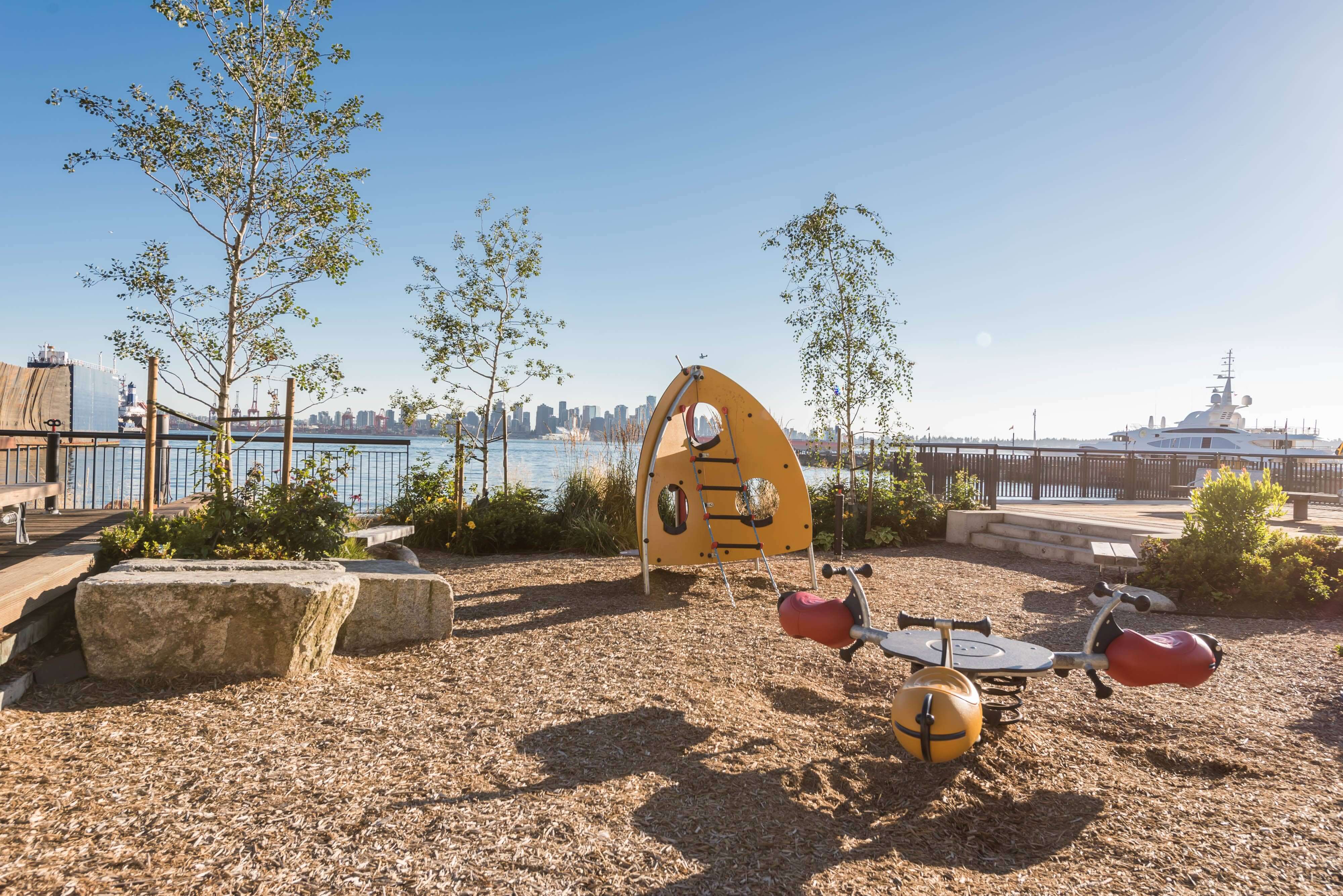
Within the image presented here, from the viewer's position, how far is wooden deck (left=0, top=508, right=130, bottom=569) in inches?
193

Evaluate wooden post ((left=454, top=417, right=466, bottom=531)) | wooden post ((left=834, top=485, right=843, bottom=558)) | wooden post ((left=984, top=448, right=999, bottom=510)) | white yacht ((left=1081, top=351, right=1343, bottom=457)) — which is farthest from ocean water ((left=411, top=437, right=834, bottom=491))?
white yacht ((left=1081, top=351, right=1343, bottom=457))

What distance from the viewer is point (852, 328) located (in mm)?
10438

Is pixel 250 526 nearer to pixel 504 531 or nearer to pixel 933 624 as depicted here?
pixel 504 531

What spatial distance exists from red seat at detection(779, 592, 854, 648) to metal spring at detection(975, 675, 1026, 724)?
62 cm

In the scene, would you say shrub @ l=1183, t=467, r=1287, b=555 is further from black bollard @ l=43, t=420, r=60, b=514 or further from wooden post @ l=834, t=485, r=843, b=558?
black bollard @ l=43, t=420, r=60, b=514

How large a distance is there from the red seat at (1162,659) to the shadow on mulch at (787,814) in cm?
53

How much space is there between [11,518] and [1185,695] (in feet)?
27.2

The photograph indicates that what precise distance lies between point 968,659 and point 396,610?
11.3 feet

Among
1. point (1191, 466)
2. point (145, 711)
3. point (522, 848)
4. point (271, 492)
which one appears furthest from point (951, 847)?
point (1191, 466)

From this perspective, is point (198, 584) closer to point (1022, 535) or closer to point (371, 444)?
point (371, 444)

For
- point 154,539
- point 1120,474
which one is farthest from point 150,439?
point 1120,474

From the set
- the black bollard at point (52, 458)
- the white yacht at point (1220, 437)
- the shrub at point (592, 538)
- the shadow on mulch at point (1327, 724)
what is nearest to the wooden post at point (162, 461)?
the black bollard at point (52, 458)

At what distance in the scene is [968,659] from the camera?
3109 mm

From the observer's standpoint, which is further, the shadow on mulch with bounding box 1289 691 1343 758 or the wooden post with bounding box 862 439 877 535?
the wooden post with bounding box 862 439 877 535
